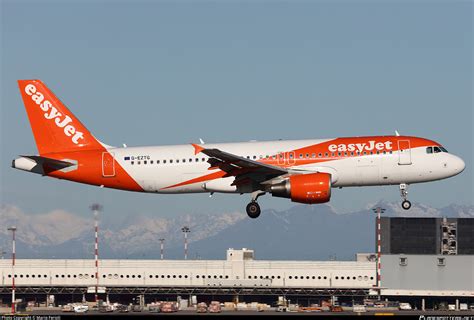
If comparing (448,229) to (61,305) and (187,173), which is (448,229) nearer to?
(61,305)

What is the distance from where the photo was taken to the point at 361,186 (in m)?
72.5

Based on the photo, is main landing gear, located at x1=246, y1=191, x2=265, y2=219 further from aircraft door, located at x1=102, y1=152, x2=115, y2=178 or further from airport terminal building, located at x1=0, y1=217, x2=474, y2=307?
airport terminal building, located at x1=0, y1=217, x2=474, y2=307

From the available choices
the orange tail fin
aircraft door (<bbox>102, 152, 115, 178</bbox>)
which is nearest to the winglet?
aircraft door (<bbox>102, 152, 115, 178</bbox>)

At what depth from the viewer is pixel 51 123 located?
256ft

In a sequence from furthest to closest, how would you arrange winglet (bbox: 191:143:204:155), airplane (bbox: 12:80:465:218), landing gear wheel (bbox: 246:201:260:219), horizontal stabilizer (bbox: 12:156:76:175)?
1. horizontal stabilizer (bbox: 12:156:76:175)
2. winglet (bbox: 191:143:204:155)
3. landing gear wheel (bbox: 246:201:260:219)
4. airplane (bbox: 12:80:465:218)

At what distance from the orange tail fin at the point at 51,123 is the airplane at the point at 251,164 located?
3.0 inches

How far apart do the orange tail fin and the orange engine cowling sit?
1522 centimetres

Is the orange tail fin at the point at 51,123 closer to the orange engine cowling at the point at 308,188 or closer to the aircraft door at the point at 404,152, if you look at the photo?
the orange engine cowling at the point at 308,188

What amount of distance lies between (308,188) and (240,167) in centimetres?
501

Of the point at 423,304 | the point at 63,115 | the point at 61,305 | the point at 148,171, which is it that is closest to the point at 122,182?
the point at 148,171

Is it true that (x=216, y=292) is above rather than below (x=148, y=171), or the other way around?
below

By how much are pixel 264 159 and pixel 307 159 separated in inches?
120

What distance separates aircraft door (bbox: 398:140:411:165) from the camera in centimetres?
7169

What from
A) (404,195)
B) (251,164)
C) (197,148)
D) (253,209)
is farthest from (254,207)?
(404,195)
